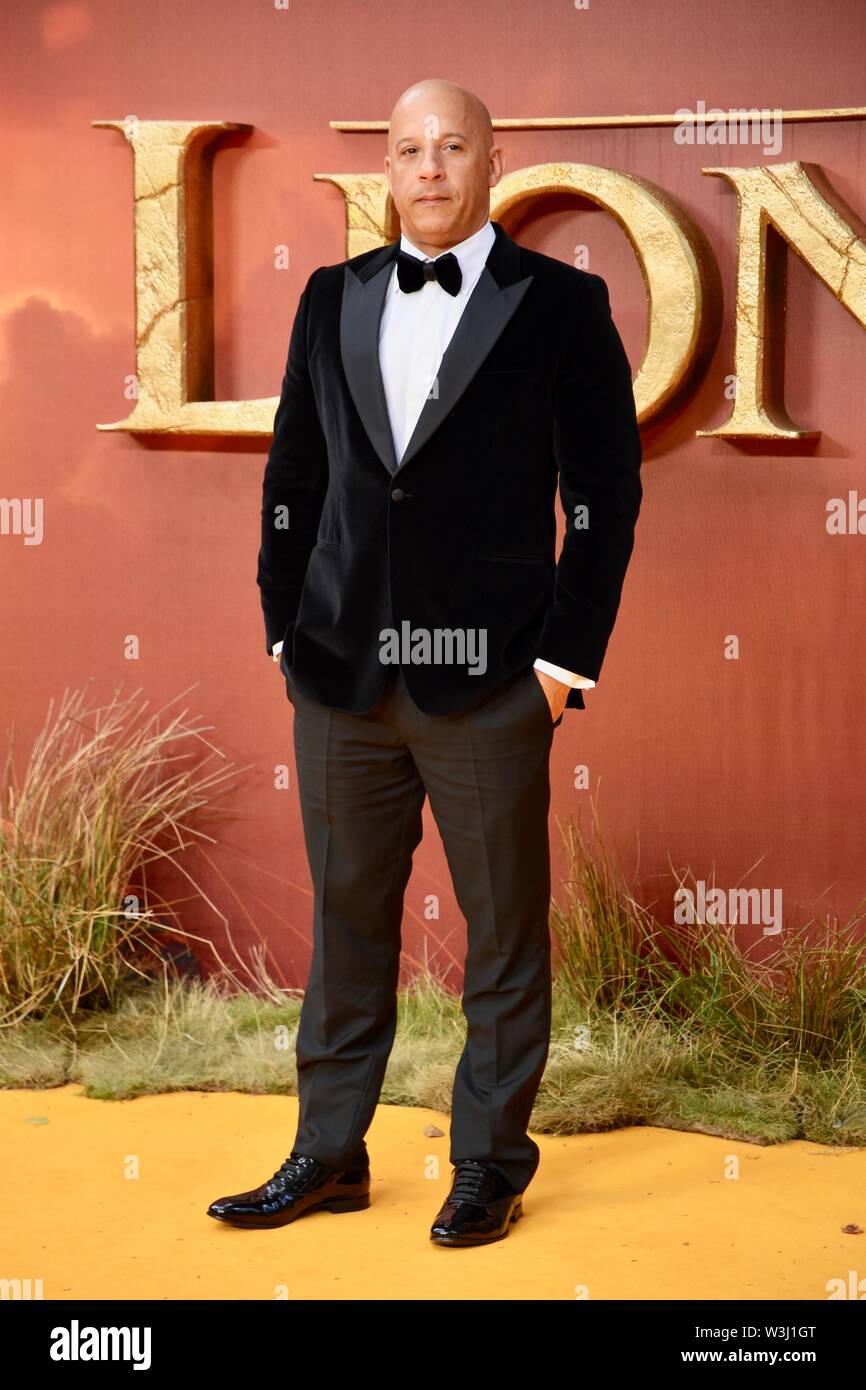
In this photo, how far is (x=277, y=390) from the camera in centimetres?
409

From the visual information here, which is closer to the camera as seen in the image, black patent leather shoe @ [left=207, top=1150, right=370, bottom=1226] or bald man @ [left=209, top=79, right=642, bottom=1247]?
bald man @ [left=209, top=79, right=642, bottom=1247]

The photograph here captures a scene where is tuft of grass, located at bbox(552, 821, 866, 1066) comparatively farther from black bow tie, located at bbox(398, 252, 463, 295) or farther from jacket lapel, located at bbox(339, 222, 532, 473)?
black bow tie, located at bbox(398, 252, 463, 295)

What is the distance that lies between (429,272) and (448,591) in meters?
0.54

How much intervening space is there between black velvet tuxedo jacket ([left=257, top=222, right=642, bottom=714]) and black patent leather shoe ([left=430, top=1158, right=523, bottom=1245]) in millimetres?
840

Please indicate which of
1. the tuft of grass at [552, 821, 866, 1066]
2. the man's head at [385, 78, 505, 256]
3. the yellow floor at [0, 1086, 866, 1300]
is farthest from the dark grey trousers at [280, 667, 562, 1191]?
the tuft of grass at [552, 821, 866, 1066]

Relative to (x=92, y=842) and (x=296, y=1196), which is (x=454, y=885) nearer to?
(x=296, y=1196)

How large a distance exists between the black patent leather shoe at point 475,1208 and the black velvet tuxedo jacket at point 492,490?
0.84 metres

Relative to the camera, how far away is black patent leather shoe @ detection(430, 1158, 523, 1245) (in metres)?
2.78

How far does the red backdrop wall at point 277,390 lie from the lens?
371 cm

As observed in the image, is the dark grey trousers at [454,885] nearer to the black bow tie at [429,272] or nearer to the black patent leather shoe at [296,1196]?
the black patent leather shoe at [296,1196]

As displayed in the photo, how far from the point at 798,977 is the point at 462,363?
1.71 metres

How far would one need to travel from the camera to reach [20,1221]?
9.73 feet

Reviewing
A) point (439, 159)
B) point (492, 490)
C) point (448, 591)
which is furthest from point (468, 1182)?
point (439, 159)

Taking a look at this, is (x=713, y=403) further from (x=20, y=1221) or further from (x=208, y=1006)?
(x=20, y=1221)
